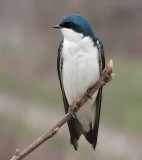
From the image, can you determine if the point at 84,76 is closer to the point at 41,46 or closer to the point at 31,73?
the point at 31,73

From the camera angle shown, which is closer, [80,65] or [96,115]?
[80,65]

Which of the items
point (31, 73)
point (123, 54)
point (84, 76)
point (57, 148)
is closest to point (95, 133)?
point (84, 76)

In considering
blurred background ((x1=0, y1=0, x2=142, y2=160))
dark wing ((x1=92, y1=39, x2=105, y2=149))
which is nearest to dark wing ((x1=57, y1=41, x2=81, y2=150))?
dark wing ((x1=92, y1=39, x2=105, y2=149))

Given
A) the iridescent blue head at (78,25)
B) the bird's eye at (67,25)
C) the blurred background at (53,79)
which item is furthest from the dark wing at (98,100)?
the blurred background at (53,79)

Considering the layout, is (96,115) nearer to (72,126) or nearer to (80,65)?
(72,126)

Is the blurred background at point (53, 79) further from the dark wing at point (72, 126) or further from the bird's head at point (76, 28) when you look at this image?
the bird's head at point (76, 28)

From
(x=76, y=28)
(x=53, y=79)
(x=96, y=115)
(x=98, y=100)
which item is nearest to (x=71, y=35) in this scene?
(x=76, y=28)
